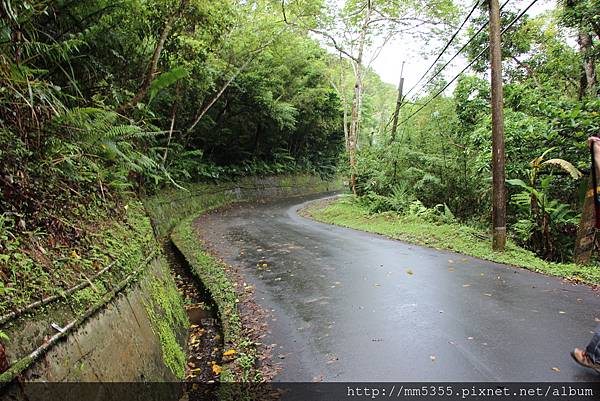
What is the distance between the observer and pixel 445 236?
9.50 metres

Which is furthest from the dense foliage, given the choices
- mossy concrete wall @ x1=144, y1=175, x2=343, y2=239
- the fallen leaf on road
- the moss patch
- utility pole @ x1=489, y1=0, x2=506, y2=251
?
utility pole @ x1=489, y1=0, x2=506, y2=251

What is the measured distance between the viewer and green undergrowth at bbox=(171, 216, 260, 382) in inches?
152

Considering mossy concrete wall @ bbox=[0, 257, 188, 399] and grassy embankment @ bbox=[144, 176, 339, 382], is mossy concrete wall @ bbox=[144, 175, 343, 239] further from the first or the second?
mossy concrete wall @ bbox=[0, 257, 188, 399]

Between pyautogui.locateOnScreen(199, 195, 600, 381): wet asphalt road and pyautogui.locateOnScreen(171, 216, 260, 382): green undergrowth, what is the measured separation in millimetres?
325

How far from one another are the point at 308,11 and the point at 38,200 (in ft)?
41.1

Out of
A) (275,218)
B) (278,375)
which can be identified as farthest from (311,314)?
(275,218)

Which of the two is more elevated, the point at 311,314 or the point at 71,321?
the point at 71,321

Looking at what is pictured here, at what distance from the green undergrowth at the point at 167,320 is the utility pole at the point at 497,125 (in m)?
6.62

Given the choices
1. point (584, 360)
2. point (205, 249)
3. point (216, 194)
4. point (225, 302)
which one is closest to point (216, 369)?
point (225, 302)

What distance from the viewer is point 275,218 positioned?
14.6m

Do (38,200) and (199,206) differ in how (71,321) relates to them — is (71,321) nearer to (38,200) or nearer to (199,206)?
(38,200)

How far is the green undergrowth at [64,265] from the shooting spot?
2705 millimetres

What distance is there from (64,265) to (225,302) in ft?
8.95

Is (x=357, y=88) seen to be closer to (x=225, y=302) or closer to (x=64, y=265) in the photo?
(x=225, y=302)
